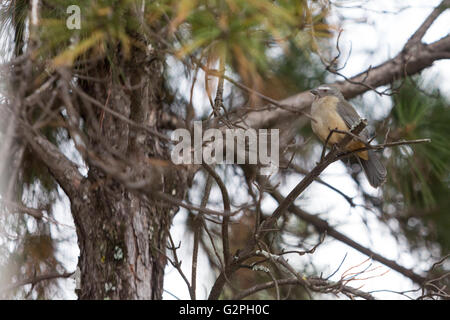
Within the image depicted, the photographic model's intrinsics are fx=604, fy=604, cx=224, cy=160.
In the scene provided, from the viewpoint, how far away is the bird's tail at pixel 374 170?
368cm

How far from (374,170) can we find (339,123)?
368mm

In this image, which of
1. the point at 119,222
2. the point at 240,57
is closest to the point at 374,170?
the point at 119,222

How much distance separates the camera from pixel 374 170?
3719 millimetres

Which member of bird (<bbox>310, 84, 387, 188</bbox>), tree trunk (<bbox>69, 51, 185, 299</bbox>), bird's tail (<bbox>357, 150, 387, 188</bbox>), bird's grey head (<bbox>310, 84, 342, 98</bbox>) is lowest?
tree trunk (<bbox>69, 51, 185, 299</bbox>)

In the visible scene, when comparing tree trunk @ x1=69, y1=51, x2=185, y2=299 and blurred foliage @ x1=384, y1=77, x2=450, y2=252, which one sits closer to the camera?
tree trunk @ x1=69, y1=51, x2=185, y2=299

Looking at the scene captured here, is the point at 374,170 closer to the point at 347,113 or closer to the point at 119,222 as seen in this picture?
the point at 347,113

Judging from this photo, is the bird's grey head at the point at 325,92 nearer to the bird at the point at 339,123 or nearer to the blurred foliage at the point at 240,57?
the bird at the point at 339,123

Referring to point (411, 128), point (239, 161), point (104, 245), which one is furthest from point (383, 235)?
point (104, 245)

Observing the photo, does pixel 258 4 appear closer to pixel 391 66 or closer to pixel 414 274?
pixel 391 66

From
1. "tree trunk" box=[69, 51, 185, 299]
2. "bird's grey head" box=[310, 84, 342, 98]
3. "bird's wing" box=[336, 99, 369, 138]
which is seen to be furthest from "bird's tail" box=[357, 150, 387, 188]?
"tree trunk" box=[69, 51, 185, 299]

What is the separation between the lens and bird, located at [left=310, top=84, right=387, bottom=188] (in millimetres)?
3633

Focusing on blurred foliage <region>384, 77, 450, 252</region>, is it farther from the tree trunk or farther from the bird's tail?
the tree trunk
